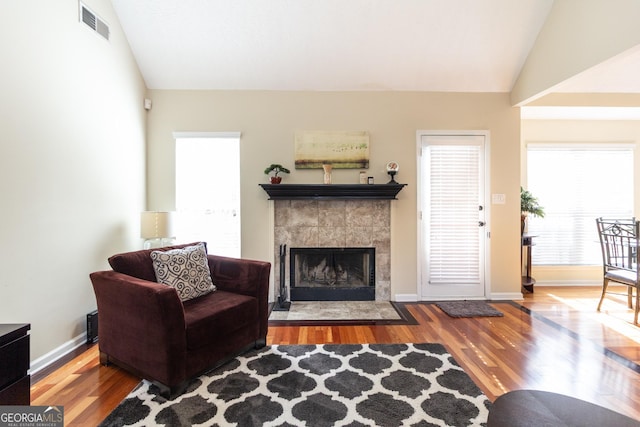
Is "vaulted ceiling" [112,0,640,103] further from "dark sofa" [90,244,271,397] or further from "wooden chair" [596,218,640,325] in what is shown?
"dark sofa" [90,244,271,397]

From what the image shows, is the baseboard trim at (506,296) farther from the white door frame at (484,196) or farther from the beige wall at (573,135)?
the beige wall at (573,135)

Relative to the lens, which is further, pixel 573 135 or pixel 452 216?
pixel 573 135

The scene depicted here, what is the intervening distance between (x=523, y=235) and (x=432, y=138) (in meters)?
1.84

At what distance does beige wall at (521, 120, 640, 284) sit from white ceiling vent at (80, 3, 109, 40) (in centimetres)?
557

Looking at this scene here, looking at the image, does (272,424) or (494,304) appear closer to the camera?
(272,424)

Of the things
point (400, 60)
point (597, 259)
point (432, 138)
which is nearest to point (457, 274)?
point (432, 138)

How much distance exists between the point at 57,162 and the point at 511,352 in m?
4.14

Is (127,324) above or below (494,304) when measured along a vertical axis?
above

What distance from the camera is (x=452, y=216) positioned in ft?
11.9

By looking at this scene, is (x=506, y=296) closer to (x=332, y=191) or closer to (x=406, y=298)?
(x=406, y=298)

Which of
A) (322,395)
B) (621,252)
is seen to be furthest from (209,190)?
(621,252)

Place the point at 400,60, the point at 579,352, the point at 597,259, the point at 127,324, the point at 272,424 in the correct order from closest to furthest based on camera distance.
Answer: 1. the point at 272,424
2. the point at 127,324
3. the point at 579,352
4. the point at 400,60
5. the point at 597,259

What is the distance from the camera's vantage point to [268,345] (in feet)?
8.07

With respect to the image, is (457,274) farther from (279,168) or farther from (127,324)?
(127,324)
